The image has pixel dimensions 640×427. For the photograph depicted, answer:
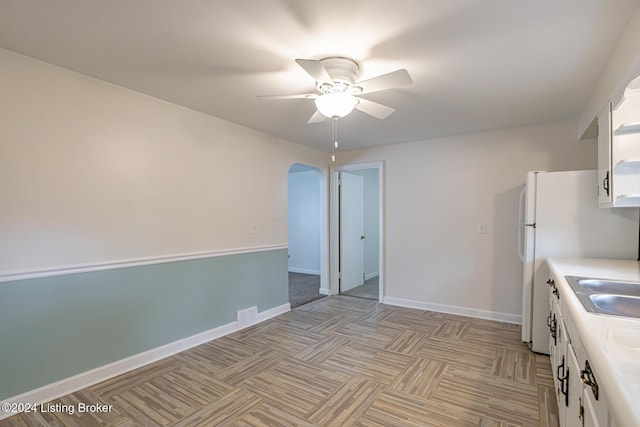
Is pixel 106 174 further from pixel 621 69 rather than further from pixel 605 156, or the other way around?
pixel 605 156

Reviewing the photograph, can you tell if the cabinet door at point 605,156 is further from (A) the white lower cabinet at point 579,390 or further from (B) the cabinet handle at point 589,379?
(B) the cabinet handle at point 589,379

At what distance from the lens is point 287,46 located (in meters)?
1.94

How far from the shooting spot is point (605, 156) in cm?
225

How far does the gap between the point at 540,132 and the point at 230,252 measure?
3739 mm

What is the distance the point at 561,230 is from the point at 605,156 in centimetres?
83

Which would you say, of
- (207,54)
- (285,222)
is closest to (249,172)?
(285,222)

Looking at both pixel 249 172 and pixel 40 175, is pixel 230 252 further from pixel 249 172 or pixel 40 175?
pixel 40 175

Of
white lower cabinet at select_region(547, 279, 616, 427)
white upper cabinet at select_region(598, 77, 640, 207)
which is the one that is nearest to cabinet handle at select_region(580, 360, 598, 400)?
white lower cabinet at select_region(547, 279, 616, 427)

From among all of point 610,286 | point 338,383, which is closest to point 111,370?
point 338,383

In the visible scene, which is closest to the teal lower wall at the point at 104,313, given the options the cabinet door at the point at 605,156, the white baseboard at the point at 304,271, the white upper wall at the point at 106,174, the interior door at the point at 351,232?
the white upper wall at the point at 106,174

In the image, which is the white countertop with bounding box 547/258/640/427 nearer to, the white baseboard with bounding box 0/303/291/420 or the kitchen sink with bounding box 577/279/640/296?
the kitchen sink with bounding box 577/279/640/296

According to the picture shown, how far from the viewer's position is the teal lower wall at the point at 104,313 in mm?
2074

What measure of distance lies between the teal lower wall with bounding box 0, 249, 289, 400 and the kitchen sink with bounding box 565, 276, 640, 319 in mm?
2999

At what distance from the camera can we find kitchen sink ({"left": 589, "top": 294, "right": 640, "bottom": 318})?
1562mm
